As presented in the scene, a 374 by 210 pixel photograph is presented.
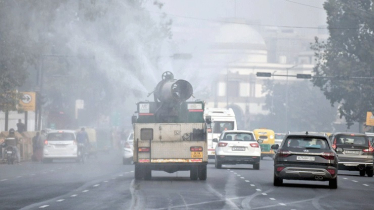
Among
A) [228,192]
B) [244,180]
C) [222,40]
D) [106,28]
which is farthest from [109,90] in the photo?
[222,40]

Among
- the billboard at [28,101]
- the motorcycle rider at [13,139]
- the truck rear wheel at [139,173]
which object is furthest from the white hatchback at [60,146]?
the truck rear wheel at [139,173]

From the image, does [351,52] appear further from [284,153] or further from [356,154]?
[284,153]

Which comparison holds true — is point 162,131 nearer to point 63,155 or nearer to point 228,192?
point 228,192

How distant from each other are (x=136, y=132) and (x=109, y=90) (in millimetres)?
46114

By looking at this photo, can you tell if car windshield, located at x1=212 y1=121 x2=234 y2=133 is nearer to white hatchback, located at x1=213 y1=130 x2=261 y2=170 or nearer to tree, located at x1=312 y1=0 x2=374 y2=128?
white hatchback, located at x1=213 y1=130 x2=261 y2=170

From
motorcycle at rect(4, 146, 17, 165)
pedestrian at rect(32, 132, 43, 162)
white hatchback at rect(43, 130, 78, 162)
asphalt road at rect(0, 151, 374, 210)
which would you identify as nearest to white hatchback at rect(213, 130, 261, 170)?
asphalt road at rect(0, 151, 374, 210)

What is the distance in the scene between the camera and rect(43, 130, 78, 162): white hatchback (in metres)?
47.0

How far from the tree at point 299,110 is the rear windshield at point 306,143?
285ft

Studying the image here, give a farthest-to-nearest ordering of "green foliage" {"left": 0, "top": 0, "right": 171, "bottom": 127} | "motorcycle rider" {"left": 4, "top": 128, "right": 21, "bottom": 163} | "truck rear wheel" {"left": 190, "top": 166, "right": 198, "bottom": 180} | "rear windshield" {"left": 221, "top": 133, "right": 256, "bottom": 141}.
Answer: "green foliage" {"left": 0, "top": 0, "right": 171, "bottom": 127}, "motorcycle rider" {"left": 4, "top": 128, "right": 21, "bottom": 163}, "rear windshield" {"left": 221, "top": 133, "right": 256, "bottom": 141}, "truck rear wheel" {"left": 190, "top": 166, "right": 198, "bottom": 180}

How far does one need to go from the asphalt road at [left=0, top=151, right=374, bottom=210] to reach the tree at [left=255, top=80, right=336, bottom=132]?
84928mm

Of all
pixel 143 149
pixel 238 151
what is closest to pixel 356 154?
pixel 238 151

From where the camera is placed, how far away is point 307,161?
2645 centimetres

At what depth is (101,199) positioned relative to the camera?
21.2 m

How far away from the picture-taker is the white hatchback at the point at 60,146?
154 ft
